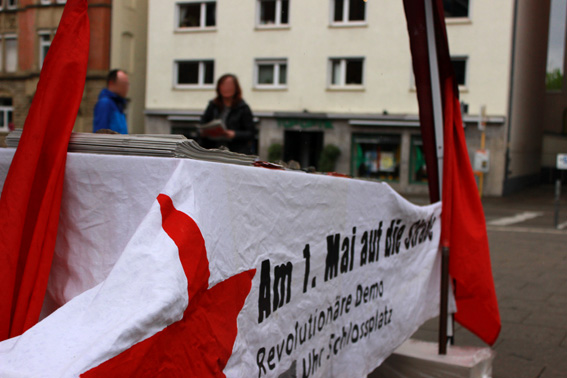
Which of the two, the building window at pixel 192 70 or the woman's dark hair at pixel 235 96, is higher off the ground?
the building window at pixel 192 70

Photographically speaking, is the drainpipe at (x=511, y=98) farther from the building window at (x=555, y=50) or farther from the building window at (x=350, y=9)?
the building window at (x=350, y=9)

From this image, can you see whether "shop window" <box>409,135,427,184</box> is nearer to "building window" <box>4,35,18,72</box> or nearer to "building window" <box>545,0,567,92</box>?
"building window" <box>545,0,567,92</box>

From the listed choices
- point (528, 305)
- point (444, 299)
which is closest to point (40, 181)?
point (444, 299)

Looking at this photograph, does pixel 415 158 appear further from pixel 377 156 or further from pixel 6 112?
pixel 6 112

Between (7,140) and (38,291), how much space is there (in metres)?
0.43

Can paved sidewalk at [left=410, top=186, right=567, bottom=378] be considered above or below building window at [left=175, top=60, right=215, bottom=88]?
below

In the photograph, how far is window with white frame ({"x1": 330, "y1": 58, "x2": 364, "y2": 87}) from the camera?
16562mm

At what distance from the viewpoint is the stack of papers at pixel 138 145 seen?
137cm

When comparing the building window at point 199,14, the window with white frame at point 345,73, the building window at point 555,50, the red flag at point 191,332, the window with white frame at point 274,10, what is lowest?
the red flag at point 191,332

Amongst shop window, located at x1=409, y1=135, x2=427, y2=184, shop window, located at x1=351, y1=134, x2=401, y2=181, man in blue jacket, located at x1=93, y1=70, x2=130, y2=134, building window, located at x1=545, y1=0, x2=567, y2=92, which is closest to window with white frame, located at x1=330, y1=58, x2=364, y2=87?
shop window, located at x1=351, y1=134, x2=401, y2=181

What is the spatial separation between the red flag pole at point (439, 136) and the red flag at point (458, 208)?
0.08 feet

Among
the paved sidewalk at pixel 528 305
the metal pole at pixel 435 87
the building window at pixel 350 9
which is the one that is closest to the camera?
the building window at pixel 350 9

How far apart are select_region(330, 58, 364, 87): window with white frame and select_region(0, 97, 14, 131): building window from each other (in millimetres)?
14402

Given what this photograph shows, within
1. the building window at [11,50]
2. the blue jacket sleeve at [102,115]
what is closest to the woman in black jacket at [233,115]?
the blue jacket sleeve at [102,115]
